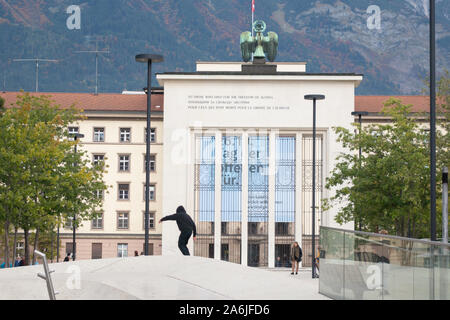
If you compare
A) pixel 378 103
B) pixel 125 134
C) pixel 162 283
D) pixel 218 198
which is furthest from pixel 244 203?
pixel 162 283

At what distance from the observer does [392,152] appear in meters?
32.4

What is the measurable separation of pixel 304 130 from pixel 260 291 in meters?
39.1

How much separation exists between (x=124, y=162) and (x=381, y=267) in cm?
5735

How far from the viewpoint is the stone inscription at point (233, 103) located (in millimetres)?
53688

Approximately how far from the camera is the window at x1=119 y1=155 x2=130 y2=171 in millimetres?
68625

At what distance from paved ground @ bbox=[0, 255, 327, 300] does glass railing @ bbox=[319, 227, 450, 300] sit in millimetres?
784

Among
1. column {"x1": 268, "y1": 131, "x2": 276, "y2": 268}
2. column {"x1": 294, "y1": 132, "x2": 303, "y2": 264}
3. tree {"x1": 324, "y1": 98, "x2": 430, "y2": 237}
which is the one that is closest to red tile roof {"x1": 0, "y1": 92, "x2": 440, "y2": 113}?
column {"x1": 294, "y1": 132, "x2": 303, "y2": 264}

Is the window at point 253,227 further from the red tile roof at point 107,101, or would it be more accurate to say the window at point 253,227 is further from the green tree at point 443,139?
the green tree at point 443,139

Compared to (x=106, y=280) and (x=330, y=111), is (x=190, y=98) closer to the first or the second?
(x=330, y=111)

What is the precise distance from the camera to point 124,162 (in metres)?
68.7

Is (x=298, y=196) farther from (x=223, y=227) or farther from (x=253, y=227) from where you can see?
(x=223, y=227)

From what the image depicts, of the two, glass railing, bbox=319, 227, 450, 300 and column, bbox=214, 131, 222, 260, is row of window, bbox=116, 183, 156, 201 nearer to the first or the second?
column, bbox=214, 131, 222, 260

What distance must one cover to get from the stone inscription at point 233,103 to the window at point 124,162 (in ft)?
54.4

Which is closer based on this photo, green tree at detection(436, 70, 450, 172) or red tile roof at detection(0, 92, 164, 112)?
green tree at detection(436, 70, 450, 172)
